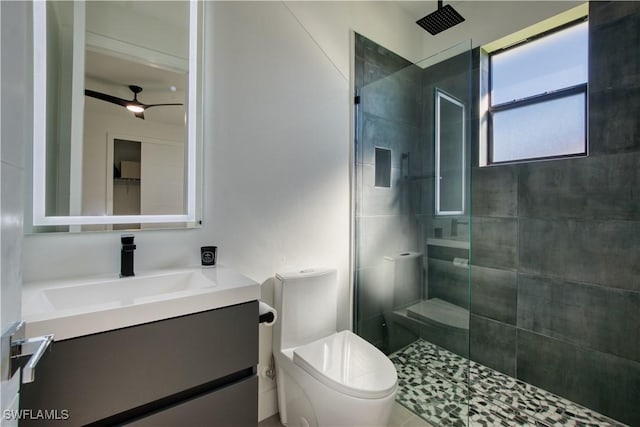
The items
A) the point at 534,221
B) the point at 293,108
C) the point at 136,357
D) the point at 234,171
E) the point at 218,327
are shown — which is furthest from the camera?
the point at 534,221

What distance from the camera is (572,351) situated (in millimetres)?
1824

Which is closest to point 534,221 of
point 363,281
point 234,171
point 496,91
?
point 496,91

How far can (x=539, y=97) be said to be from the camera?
2.06 metres

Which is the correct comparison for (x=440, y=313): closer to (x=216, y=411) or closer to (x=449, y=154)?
(x=449, y=154)

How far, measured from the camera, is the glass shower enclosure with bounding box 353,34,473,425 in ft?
5.93

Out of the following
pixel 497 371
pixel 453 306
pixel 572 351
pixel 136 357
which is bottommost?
pixel 497 371

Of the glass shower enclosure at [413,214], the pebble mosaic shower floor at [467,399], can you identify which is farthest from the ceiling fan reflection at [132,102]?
the pebble mosaic shower floor at [467,399]

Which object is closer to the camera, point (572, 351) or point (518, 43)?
point (572, 351)

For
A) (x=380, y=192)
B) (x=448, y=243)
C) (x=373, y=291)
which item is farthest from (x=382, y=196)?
(x=373, y=291)

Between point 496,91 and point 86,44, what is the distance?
8.56 feet

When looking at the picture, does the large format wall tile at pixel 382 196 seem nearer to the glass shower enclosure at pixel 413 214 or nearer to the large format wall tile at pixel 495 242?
the glass shower enclosure at pixel 413 214

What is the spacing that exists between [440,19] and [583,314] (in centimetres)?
206

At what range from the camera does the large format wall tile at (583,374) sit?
5.34 feet

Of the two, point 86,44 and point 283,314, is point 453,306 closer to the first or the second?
point 283,314
